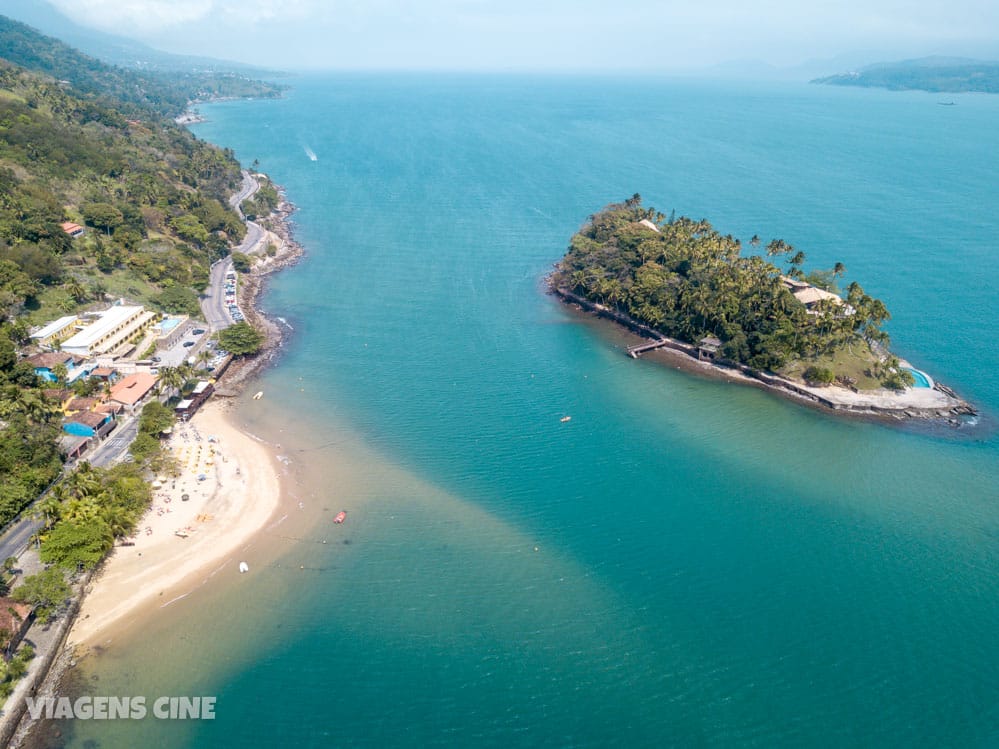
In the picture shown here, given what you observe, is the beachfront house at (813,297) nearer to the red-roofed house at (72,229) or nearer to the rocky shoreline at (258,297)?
the rocky shoreline at (258,297)

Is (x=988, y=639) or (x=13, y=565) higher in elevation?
(x=13, y=565)

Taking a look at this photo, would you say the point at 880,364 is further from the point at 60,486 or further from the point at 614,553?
the point at 60,486

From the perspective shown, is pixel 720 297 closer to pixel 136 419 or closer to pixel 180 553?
pixel 180 553

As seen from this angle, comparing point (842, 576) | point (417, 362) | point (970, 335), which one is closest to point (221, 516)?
point (417, 362)

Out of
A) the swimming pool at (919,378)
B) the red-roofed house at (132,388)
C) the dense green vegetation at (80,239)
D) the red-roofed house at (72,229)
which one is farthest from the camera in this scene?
the red-roofed house at (72,229)

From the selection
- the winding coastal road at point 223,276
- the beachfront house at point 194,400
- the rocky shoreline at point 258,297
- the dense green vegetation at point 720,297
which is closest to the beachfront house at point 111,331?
the winding coastal road at point 223,276

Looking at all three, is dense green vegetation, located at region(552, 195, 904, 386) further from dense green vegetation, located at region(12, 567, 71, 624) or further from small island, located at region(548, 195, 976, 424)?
dense green vegetation, located at region(12, 567, 71, 624)
